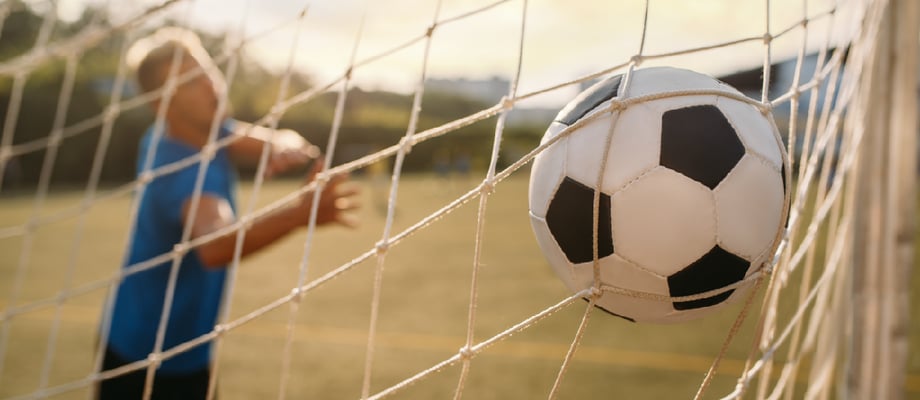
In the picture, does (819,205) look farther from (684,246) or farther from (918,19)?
(684,246)

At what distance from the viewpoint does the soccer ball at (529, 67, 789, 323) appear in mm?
1247

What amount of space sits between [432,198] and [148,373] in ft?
49.1

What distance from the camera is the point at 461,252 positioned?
8188 millimetres

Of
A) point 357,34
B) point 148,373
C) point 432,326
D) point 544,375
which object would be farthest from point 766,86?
point 432,326

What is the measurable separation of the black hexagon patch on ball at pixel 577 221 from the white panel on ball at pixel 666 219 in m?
0.03

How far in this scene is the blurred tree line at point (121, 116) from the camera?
64.2 feet

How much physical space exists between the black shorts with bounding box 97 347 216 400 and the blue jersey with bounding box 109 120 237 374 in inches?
1.0

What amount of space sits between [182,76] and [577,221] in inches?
62.9

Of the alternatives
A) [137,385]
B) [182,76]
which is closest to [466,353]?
[137,385]

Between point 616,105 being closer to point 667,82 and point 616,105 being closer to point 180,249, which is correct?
point 667,82

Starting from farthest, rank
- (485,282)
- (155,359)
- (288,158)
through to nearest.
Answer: (485,282) → (288,158) → (155,359)

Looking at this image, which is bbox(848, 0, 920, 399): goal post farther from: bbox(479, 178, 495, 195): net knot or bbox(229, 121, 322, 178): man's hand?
bbox(229, 121, 322, 178): man's hand

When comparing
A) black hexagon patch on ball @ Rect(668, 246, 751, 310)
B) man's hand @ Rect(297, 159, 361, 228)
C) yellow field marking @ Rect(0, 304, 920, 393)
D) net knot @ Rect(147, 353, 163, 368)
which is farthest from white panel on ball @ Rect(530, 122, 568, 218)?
yellow field marking @ Rect(0, 304, 920, 393)

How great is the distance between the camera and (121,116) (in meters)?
20.8
